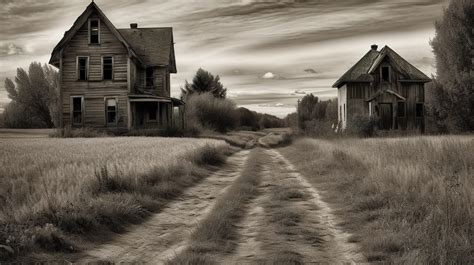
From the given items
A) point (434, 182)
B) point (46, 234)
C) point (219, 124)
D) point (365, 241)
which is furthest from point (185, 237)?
point (219, 124)

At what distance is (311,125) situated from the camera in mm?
39906

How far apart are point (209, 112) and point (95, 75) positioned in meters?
17.9

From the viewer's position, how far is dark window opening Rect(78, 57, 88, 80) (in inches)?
1475

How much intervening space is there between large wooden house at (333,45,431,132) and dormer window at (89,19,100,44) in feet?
71.0

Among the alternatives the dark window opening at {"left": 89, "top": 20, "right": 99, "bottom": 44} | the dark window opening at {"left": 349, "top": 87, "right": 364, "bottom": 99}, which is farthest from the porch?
the dark window opening at {"left": 349, "top": 87, "right": 364, "bottom": 99}

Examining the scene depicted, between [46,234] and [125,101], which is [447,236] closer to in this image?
[46,234]

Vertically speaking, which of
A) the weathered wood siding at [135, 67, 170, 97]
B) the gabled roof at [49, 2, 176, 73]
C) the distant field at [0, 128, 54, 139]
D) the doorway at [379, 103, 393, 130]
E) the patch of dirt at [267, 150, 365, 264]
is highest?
the gabled roof at [49, 2, 176, 73]

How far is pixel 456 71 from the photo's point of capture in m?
37.1

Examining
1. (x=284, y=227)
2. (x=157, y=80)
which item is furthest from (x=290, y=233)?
(x=157, y=80)

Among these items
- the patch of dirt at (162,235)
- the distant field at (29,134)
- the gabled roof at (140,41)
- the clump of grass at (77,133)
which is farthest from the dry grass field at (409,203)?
the distant field at (29,134)

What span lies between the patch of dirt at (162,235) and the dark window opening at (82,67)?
28963 millimetres

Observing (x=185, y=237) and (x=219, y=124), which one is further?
(x=219, y=124)

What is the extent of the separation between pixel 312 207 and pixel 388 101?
31235 mm

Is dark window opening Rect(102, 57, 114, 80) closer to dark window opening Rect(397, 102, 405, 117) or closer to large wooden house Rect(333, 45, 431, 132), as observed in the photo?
large wooden house Rect(333, 45, 431, 132)
